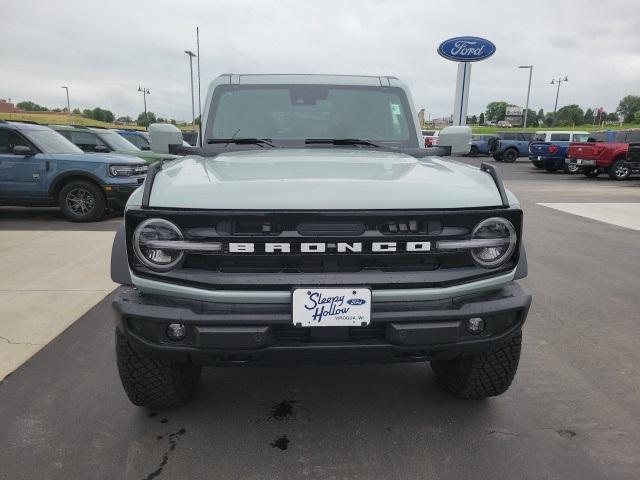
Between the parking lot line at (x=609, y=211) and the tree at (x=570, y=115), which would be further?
the tree at (x=570, y=115)

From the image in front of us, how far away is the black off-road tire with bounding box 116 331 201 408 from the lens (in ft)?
8.37

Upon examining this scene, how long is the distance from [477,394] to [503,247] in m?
0.97

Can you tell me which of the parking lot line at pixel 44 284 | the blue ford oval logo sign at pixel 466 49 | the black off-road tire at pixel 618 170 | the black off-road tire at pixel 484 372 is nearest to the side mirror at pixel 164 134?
the parking lot line at pixel 44 284

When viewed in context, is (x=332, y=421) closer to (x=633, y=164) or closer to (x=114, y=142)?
(x=114, y=142)

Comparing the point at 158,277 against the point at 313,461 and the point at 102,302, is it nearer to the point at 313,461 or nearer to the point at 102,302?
the point at 313,461

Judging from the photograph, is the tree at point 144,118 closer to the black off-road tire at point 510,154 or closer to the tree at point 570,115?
the black off-road tire at point 510,154

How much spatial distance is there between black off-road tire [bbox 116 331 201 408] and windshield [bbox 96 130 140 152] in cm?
1009

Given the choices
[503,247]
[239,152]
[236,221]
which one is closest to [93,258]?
[239,152]

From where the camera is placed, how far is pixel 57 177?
8906 mm

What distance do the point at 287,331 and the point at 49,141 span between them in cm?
879

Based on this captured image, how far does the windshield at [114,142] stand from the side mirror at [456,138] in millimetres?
9756

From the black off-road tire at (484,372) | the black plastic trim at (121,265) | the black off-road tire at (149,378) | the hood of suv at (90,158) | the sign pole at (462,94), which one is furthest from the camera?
the sign pole at (462,94)

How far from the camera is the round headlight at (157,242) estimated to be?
217 cm

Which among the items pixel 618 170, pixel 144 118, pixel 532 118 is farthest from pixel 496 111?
pixel 618 170
